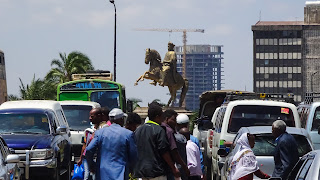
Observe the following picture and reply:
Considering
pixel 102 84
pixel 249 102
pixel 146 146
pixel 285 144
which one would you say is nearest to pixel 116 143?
pixel 146 146

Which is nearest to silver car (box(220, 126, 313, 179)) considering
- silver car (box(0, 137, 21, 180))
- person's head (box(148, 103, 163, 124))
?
person's head (box(148, 103, 163, 124))

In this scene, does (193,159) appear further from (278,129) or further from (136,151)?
(136,151)

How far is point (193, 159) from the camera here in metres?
14.4

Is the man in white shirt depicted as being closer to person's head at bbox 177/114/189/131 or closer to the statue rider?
person's head at bbox 177/114/189/131

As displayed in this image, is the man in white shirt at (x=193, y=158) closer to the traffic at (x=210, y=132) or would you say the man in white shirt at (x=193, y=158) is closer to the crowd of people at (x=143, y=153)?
the traffic at (x=210, y=132)

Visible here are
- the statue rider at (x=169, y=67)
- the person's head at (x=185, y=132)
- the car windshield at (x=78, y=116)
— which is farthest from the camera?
the statue rider at (x=169, y=67)

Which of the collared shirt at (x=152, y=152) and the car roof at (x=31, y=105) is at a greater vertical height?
the car roof at (x=31, y=105)

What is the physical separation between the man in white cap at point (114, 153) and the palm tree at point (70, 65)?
215 feet

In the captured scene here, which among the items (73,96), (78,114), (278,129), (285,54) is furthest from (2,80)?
(285,54)

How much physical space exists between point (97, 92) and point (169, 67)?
21.4m

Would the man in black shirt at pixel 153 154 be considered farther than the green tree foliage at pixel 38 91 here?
No

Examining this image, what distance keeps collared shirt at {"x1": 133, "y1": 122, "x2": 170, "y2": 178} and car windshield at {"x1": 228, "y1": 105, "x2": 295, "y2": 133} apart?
6.55 m

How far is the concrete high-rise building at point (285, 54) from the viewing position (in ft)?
645

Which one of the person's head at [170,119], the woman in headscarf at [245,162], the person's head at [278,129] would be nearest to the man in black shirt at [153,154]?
the woman in headscarf at [245,162]
